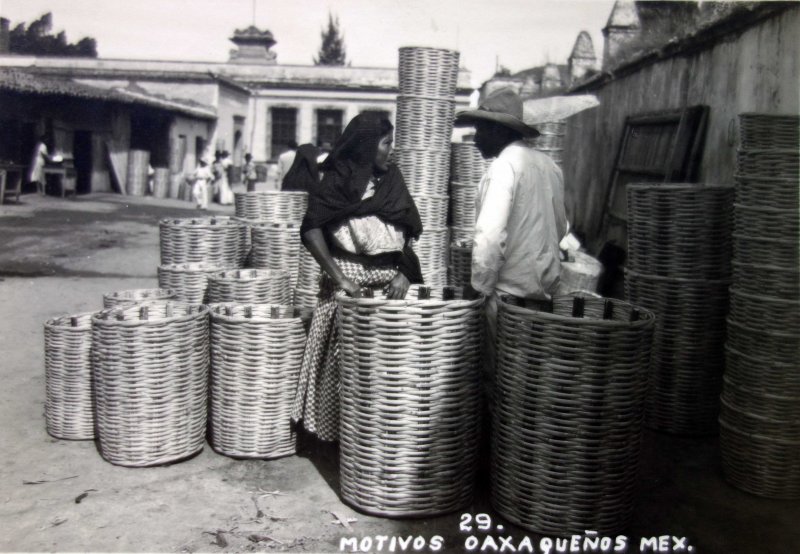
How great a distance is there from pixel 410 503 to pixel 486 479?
2.10 feet

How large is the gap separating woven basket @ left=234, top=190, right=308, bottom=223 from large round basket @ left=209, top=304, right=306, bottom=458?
7.84 ft

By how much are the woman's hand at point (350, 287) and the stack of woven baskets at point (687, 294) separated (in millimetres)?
1999

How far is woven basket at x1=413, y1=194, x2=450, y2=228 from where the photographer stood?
6934mm

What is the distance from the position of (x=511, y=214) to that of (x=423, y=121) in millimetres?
3407

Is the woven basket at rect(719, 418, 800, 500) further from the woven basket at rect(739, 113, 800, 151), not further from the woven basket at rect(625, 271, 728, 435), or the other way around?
the woven basket at rect(739, 113, 800, 151)

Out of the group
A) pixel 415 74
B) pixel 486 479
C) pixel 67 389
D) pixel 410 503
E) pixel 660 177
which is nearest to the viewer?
pixel 410 503

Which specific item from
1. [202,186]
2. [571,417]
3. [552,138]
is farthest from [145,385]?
[202,186]

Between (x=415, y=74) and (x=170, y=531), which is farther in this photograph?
(x=415, y=74)

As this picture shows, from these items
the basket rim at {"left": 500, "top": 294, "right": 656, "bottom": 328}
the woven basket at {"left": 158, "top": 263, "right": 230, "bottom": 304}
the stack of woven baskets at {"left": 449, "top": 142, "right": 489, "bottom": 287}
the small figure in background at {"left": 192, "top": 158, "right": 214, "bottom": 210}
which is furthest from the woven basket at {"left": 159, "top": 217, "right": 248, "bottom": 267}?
the small figure in background at {"left": 192, "top": 158, "right": 214, "bottom": 210}

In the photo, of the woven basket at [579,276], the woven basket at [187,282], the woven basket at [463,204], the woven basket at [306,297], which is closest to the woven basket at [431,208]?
the woven basket at [463,204]

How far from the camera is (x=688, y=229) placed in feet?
14.5

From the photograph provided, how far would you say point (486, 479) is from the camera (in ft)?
12.1

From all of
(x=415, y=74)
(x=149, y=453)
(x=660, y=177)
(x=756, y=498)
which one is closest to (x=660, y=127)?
(x=660, y=177)

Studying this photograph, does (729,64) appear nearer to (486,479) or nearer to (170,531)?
(486,479)
